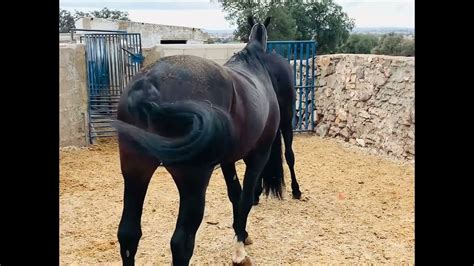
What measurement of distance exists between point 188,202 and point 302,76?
18.8 feet

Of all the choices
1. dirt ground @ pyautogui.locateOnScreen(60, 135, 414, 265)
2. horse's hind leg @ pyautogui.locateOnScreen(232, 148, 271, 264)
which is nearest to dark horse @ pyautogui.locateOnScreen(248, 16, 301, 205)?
dirt ground @ pyautogui.locateOnScreen(60, 135, 414, 265)

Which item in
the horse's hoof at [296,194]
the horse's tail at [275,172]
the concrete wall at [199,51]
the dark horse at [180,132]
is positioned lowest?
the horse's hoof at [296,194]

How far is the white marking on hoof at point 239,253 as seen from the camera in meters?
2.99

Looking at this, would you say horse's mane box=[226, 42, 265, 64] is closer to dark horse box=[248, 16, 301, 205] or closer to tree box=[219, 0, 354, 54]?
dark horse box=[248, 16, 301, 205]

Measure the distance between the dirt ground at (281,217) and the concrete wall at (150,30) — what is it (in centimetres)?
1170

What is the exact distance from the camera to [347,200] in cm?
446

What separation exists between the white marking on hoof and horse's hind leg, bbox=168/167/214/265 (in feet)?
3.11

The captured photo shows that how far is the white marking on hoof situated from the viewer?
2.99 m

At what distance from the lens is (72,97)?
638 cm

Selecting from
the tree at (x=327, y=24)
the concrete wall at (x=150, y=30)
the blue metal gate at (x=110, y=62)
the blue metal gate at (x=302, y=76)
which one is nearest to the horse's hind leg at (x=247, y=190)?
the blue metal gate at (x=110, y=62)

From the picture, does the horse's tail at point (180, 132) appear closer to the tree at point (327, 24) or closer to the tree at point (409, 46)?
the tree at point (409, 46)
